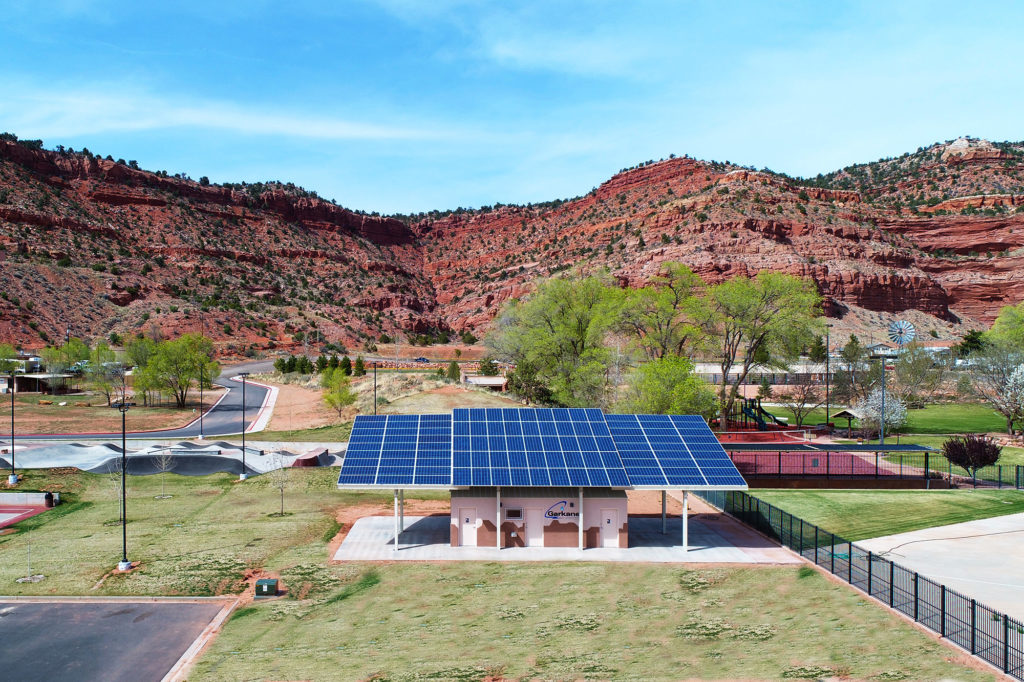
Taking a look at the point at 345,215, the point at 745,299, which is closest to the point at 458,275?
the point at 345,215

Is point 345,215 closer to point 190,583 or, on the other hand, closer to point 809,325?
point 809,325

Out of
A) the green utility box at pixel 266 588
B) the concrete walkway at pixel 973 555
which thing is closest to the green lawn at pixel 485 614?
the green utility box at pixel 266 588

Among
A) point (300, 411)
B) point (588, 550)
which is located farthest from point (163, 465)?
point (300, 411)

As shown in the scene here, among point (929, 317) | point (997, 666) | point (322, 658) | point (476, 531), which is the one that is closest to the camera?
point (997, 666)

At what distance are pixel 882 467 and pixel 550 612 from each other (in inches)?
1196

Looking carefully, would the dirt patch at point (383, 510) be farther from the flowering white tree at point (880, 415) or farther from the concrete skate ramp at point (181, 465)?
the flowering white tree at point (880, 415)

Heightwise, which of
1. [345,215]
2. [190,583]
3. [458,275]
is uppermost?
[345,215]

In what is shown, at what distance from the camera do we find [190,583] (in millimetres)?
21297

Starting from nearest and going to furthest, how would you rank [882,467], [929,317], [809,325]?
[882,467]
[809,325]
[929,317]

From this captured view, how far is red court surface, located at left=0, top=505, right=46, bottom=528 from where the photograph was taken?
30.3 m

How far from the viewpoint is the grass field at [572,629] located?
1527 centimetres

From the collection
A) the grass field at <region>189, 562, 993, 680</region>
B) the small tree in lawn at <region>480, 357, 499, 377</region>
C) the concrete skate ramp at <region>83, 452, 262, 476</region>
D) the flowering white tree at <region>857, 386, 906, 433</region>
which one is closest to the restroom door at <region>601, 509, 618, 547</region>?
the grass field at <region>189, 562, 993, 680</region>

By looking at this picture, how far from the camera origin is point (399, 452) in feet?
84.7

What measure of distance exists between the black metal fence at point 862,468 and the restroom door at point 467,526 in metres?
19.6
